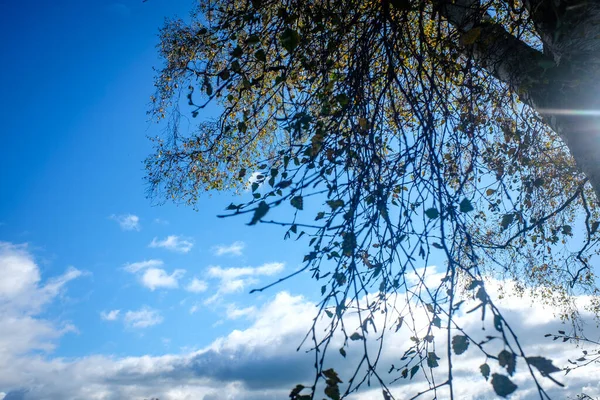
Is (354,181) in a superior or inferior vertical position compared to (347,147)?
inferior

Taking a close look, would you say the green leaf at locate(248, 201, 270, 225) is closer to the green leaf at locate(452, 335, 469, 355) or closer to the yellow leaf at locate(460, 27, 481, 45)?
the green leaf at locate(452, 335, 469, 355)

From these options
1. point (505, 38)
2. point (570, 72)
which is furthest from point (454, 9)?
point (570, 72)

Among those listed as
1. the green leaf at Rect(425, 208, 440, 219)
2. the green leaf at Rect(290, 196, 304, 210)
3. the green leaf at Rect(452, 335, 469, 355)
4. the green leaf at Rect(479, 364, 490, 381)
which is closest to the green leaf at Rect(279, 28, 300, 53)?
the green leaf at Rect(290, 196, 304, 210)

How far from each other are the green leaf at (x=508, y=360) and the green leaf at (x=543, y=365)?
5 centimetres

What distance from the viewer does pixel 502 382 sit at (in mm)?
1393

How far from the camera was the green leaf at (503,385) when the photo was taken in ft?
4.51

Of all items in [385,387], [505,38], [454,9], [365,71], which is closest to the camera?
[385,387]

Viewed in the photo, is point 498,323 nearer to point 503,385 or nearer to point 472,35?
point 503,385

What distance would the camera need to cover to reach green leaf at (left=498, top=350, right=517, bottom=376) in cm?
142

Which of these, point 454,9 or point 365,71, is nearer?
point 365,71

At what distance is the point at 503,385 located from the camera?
1.39 meters

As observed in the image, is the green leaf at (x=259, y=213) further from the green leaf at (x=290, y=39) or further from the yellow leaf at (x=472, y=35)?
the yellow leaf at (x=472, y=35)

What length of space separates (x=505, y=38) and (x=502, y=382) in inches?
140

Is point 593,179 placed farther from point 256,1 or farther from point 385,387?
point 256,1
